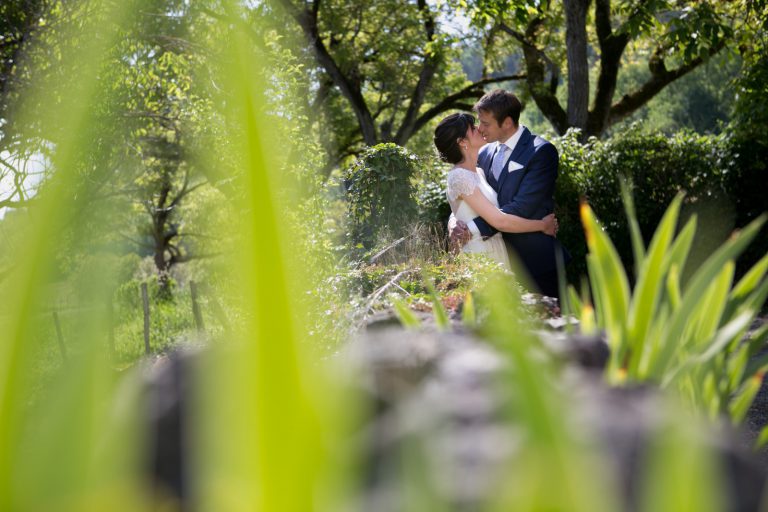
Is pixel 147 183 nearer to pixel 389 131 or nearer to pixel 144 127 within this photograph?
pixel 389 131

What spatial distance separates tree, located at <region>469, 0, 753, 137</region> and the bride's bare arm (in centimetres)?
680

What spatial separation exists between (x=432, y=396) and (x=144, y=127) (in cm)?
1076

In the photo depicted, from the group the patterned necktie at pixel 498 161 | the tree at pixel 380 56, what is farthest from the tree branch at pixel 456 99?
the patterned necktie at pixel 498 161

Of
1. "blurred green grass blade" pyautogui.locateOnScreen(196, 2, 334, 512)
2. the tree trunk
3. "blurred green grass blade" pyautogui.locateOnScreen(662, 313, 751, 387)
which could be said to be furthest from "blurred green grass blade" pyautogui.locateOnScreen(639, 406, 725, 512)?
the tree trunk

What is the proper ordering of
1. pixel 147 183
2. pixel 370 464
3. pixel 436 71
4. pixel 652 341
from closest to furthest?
1. pixel 370 464
2. pixel 652 341
3. pixel 436 71
4. pixel 147 183

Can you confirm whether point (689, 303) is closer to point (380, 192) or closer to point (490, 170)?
point (490, 170)

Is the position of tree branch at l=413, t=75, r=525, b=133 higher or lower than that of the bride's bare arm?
higher

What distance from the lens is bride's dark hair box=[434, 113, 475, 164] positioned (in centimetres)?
460

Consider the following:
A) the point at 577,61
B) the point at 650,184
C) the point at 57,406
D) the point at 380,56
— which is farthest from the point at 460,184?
the point at 380,56

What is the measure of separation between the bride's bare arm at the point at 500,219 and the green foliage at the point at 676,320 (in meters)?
2.82

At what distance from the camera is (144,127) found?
10805 millimetres

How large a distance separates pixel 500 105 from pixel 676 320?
336 centimetres

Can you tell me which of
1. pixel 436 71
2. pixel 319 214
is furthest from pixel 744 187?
pixel 436 71

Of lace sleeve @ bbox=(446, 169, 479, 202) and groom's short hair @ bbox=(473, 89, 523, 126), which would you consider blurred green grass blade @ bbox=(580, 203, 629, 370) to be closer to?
lace sleeve @ bbox=(446, 169, 479, 202)
